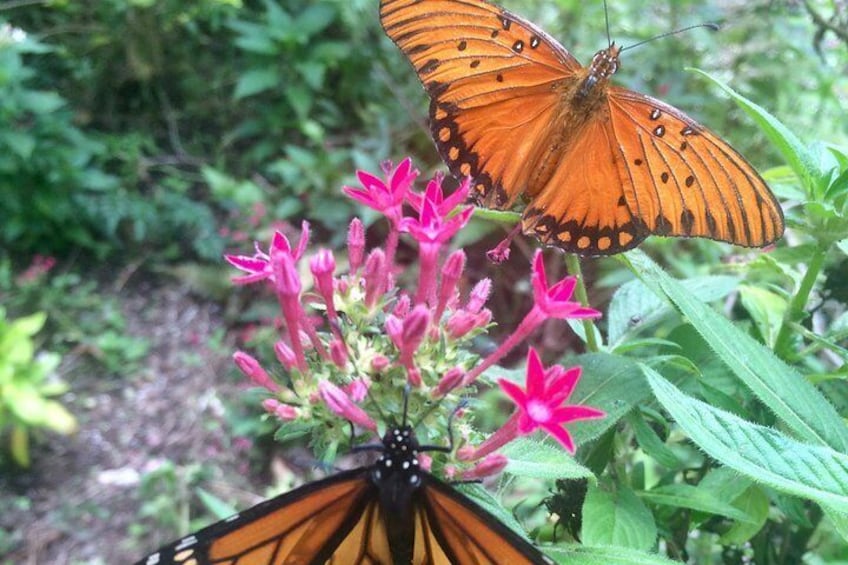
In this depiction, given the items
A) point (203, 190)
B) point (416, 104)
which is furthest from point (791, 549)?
point (203, 190)

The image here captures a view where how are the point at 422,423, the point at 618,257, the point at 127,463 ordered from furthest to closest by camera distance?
1. the point at 127,463
2. the point at 618,257
3. the point at 422,423

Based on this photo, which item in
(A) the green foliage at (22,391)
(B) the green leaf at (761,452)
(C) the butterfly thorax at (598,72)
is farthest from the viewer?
(A) the green foliage at (22,391)

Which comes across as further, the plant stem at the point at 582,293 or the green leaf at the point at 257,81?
the green leaf at the point at 257,81

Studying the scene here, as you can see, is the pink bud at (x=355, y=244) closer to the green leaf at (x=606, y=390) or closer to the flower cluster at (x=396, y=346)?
the flower cluster at (x=396, y=346)

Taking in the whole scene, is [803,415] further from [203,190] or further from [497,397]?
[203,190]

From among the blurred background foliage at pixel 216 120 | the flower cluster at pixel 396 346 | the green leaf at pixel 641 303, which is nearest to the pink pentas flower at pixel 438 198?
the flower cluster at pixel 396 346

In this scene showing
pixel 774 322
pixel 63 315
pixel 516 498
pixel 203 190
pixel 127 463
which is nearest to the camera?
pixel 774 322
